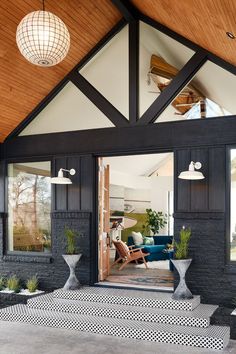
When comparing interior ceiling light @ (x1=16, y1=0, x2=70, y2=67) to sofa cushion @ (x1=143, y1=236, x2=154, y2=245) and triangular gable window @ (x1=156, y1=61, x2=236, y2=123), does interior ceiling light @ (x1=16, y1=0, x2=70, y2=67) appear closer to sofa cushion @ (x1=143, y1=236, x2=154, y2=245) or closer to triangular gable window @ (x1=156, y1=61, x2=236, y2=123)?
triangular gable window @ (x1=156, y1=61, x2=236, y2=123)

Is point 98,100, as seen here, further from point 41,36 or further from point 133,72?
point 41,36

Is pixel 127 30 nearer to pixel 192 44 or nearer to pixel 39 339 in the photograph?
pixel 192 44

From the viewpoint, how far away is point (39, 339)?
5902mm

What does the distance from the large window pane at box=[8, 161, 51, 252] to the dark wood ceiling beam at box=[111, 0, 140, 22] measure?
10.4ft

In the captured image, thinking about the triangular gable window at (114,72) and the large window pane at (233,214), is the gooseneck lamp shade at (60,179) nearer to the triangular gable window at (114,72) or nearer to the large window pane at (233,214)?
the triangular gable window at (114,72)

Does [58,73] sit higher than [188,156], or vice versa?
[58,73]

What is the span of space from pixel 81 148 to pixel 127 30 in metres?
2.34

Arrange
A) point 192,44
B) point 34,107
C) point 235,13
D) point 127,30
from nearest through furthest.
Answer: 1. point 235,13
2. point 192,44
3. point 127,30
4. point 34,107

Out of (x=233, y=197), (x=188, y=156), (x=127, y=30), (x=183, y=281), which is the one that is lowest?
(x=183, y=281)

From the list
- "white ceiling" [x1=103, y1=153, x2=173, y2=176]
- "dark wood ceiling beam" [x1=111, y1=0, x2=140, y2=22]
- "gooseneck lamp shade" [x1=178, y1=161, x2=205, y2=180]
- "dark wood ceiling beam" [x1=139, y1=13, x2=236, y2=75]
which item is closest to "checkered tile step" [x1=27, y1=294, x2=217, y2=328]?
"gooseneck lamp shade" [x1=178, y1=161, x2=205, y2=180]

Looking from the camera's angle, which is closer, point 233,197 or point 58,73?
point 233,197

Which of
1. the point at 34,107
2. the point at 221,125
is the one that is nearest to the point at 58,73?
the point at 34,107

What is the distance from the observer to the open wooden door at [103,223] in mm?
7945

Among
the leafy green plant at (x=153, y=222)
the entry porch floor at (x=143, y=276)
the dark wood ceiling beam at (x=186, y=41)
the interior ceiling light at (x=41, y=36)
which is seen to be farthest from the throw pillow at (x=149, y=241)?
the interior ceiling light at (x=41, y=36)
